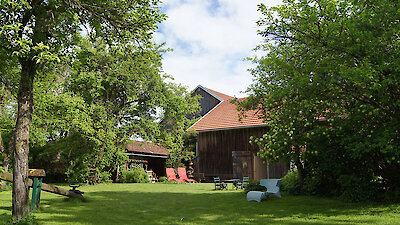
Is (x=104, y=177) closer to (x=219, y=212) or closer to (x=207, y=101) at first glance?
(x=207, y=101)

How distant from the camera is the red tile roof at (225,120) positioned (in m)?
23.1

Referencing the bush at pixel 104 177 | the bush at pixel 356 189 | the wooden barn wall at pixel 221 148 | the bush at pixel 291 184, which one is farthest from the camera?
the wooden barn wall at pixel 221 148

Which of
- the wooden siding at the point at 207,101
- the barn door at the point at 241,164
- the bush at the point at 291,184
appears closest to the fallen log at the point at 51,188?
the bush at the point at 291,184

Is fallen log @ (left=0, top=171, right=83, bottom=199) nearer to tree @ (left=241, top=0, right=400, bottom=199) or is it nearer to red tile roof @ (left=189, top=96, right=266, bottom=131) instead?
tree @ (left=241, top=0, right=400, bottom=199)

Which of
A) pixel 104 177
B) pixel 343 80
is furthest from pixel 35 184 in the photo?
pixel 104 177

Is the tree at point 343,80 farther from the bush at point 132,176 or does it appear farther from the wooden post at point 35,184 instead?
the bush at point 132,176

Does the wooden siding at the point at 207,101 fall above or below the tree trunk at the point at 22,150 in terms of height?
above

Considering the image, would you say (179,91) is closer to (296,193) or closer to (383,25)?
(296,193)

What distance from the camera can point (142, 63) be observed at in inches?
864

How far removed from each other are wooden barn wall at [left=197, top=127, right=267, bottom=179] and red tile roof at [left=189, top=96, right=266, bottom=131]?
51 cm

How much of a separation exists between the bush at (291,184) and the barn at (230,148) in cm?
787

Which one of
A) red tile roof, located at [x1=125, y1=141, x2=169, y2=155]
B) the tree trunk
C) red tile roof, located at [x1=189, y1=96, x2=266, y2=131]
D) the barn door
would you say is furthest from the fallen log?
red tile roof, located at [x1=125, y1=141, x2=169, y2=155]

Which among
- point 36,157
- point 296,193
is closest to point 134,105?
point 36,157

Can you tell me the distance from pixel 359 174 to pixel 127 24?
27.3 ft
